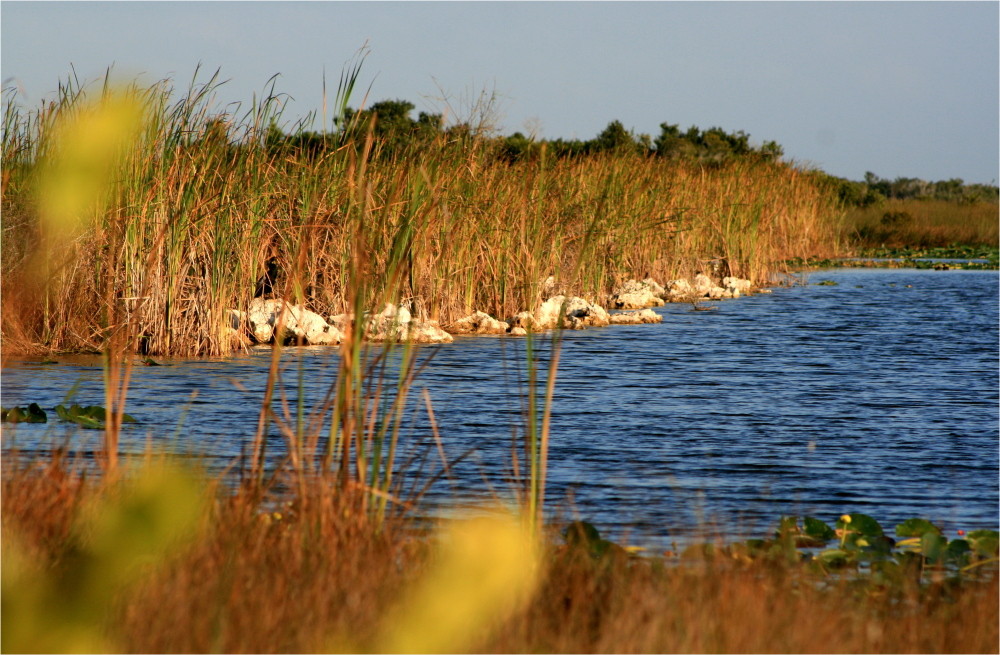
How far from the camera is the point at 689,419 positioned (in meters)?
7.72

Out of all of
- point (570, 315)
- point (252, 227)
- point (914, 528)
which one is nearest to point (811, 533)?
point (914, 528)

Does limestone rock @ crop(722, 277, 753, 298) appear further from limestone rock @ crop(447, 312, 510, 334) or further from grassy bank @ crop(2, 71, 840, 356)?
limestone rock @ crop(447, 312, 510, 334)

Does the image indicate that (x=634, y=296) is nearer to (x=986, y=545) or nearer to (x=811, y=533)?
(x=811, y=533)

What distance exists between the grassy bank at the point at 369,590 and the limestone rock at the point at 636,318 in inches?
418

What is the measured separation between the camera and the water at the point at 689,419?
5391 millimetres

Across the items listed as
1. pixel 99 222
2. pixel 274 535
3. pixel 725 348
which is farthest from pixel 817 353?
pixel 274 535

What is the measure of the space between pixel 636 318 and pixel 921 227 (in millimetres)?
24036

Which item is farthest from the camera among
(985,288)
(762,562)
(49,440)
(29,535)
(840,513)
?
(985,288)

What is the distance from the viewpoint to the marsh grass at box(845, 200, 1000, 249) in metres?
34.5

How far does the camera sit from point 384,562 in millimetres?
3303

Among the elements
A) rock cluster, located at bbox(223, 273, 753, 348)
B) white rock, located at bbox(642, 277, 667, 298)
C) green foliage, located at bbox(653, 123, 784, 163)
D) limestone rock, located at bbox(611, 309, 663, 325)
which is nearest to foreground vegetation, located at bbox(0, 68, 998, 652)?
rock cluster, located at bbox(223, 273, 753, 348)

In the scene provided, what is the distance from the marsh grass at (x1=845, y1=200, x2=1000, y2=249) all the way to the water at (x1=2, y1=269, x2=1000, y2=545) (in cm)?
2196

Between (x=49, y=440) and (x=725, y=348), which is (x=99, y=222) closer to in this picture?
(x=49, y=440)

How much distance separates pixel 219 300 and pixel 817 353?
19.8 ft
